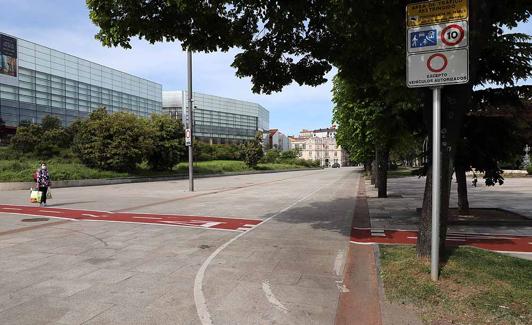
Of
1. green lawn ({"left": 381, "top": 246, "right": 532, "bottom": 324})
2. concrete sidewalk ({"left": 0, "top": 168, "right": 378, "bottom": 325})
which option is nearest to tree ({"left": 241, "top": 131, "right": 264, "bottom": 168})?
concrete sidewalk ({"left": 0, "top": 168, "right": 378, "bottom": 325})

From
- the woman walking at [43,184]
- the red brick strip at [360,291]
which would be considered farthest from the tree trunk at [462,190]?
the woman walking at [43,184]

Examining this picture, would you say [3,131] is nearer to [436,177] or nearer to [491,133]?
[491,133]

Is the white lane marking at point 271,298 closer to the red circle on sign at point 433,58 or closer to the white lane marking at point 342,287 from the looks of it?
the white lane marking at point 342,287

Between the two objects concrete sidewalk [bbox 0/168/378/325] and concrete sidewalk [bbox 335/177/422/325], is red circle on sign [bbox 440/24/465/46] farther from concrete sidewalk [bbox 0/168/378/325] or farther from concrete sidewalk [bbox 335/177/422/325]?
concrete sidewalk [bbox 0/168/378/325]

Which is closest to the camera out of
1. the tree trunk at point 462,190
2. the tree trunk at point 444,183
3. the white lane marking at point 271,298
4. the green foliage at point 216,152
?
the white lane marking at point 271,298

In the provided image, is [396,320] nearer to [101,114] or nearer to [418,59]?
[418,59]

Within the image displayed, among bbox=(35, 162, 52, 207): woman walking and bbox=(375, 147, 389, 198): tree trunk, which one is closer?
bbox=(35, 162, 52, 207): woman walking

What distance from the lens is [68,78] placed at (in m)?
78.2

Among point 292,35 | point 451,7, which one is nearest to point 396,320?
point 451,7

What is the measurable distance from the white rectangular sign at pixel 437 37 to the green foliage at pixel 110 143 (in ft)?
109

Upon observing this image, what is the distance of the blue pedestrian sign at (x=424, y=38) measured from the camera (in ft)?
19.6

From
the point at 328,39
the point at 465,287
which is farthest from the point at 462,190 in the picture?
the point at 465,287

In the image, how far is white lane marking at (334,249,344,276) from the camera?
283 inches

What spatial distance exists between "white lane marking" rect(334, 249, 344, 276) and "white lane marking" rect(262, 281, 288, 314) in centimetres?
134
